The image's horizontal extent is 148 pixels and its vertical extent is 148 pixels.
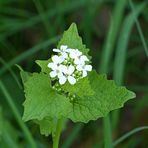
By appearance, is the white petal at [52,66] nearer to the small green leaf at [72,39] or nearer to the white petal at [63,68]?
the white petal at [63,68]

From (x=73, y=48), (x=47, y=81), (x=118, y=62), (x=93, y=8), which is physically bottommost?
(x=47, y=81)

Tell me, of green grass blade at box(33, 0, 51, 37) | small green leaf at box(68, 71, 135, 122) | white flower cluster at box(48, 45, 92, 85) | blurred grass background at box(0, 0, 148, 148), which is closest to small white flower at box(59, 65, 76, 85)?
white flower cluster at box(48, 45, 92, 85)

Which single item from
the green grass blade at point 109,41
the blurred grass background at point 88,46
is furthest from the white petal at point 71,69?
the blurred grass background at point 88,46

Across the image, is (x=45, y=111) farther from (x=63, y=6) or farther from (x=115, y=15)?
(x=63, y=6)

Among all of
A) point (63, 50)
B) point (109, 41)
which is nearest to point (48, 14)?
point (109, 41)

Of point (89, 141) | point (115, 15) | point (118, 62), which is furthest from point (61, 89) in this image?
point (89, 141)

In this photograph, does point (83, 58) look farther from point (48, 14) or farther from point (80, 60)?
point (48, 14)
